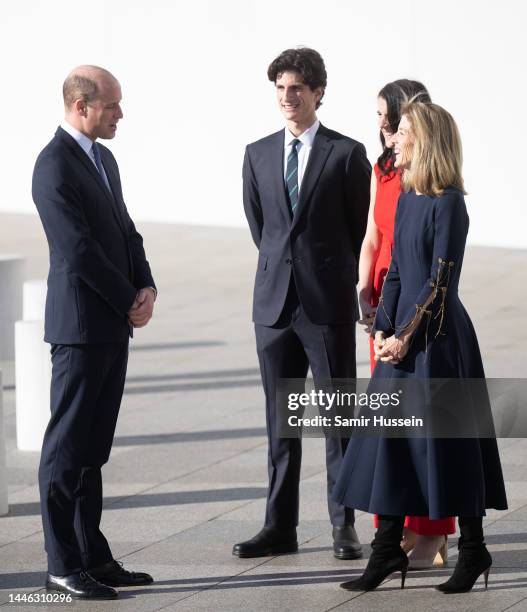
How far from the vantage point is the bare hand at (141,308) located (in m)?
5.71

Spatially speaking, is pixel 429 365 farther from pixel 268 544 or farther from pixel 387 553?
pixel 268 544

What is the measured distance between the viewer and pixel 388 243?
20.4ft

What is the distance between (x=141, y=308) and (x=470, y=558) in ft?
5.40

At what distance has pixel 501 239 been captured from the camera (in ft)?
60.2

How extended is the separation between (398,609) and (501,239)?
13352 millimetres

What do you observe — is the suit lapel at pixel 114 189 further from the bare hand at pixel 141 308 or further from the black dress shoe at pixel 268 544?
the black dress shoe at pixel 268 544

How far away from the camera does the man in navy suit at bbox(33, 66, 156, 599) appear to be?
556 centimetres

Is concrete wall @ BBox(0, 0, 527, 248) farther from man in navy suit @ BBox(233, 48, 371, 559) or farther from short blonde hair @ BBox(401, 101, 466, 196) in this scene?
short blonde hair @ BBox(401, 101, 466, 196)

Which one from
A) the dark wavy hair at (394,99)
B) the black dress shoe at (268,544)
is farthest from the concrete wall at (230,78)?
the black dress shoe at (268,544)

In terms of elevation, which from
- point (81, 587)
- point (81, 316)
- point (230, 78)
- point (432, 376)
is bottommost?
point (81, 587)

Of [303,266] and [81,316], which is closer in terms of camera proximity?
[81,316]

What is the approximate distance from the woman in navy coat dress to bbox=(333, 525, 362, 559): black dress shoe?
0.50 meters

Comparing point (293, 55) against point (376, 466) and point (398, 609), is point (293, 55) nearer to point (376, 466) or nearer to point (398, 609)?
point (376, 466)

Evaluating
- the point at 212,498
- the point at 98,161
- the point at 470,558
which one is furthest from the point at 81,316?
the point at 212,498
